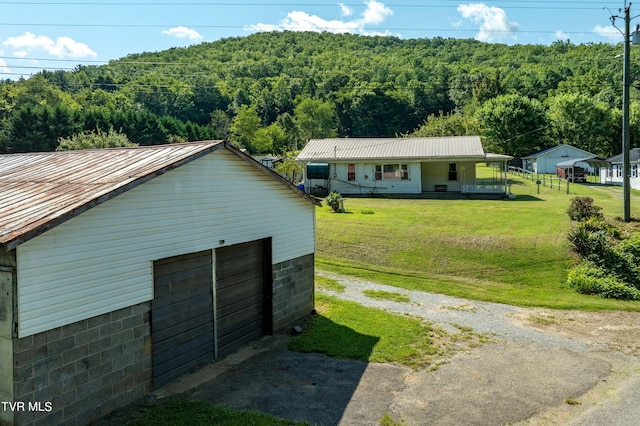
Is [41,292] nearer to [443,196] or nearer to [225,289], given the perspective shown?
[225,289]

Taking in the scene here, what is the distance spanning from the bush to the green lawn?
15.7 inches

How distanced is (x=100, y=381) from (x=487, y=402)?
615cm

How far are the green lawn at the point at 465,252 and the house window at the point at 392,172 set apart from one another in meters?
8.46

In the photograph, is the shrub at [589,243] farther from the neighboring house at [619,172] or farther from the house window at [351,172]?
the neighboring house at [619,172]

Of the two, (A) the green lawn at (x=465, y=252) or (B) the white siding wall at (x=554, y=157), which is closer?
(A) the green lawn at (x=465, y=252)

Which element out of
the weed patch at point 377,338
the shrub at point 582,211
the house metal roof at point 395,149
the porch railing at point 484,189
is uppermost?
the house metal roof at point 395,149

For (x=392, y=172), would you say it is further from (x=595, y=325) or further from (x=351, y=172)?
(x=595, y=325)

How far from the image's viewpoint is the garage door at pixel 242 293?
31.9ft

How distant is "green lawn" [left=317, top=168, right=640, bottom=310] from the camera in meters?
15.6

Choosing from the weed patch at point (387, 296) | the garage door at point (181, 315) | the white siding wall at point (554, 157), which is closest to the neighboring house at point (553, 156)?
the white siding wall at point (554, 157)

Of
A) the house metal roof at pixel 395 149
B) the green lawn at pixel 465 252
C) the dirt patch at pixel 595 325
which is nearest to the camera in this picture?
the dirt patch at pixel 595 325

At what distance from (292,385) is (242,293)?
8.91 feet

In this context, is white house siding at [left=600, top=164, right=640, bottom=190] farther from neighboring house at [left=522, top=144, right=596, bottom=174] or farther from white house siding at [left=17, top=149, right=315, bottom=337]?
white house siding at [left=17, top=149, right=315, bottom=337]

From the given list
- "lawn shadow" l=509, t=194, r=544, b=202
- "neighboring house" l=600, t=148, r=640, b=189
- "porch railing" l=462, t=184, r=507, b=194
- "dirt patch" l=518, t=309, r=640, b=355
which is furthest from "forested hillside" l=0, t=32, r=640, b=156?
"dirt patch" l=518, t=309, r=640, b=355
